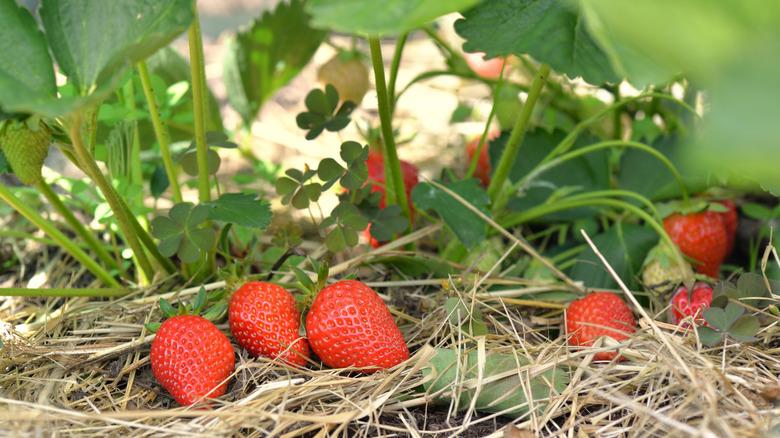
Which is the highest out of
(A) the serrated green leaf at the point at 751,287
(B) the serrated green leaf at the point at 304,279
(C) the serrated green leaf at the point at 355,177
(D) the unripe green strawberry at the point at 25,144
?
(D) the unripe green strawberry at the point at 25,144

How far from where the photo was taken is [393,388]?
2.55 ft

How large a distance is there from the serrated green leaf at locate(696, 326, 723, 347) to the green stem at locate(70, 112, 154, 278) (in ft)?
2.62

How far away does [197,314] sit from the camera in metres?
0.84

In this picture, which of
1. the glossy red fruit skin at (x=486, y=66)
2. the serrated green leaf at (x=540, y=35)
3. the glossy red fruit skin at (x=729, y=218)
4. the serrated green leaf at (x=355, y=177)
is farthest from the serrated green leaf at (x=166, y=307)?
the glossy red fruit skin at (x=486, y=66)

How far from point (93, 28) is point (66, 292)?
418mm

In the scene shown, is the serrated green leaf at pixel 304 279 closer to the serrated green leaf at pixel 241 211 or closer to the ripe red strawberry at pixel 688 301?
the serrated green leaf at pixel 241 211

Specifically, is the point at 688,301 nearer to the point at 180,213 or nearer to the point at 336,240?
the point at 336,240

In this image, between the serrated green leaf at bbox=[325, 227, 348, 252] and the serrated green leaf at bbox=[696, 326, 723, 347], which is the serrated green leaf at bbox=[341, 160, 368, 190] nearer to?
the serrated green leaf at bbox=[325, 227, 348, 252]

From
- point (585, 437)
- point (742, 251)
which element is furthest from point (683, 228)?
point (585, 437)

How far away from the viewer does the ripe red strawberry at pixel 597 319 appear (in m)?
0.88

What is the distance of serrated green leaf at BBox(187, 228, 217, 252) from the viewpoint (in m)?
0.89

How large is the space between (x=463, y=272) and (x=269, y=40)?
2.58 ft

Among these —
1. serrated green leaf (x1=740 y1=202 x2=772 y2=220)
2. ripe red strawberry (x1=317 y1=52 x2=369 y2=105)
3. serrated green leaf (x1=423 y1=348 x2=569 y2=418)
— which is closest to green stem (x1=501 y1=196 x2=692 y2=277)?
serrated green leaf (x1=740 y1=202 x2=772 y2=220)

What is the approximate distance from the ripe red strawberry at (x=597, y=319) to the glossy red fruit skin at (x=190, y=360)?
49 cm
